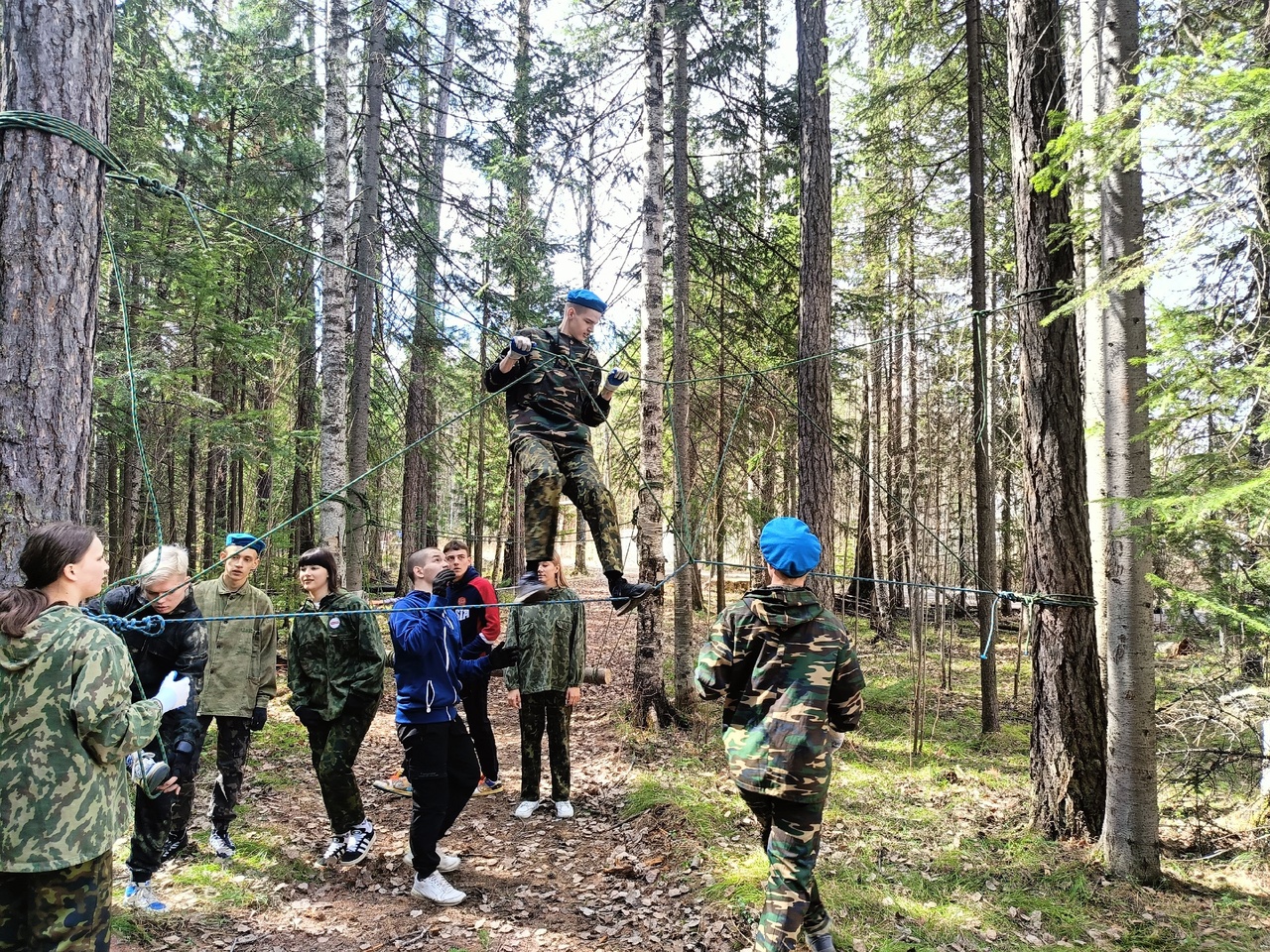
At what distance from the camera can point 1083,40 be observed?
4184 mm

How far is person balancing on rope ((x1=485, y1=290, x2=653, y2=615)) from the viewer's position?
404cm

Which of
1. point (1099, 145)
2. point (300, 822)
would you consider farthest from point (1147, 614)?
point (300, 822)

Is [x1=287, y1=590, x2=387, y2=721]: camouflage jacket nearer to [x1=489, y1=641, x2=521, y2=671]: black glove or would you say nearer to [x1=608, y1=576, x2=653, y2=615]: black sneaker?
[x1=489, y1=641, x2=521, y2=671]: black glove

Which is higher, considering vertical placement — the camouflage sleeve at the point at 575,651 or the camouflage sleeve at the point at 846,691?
the camouflage sleeve at the point at 846,691

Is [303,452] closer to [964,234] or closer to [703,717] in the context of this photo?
[703,717]

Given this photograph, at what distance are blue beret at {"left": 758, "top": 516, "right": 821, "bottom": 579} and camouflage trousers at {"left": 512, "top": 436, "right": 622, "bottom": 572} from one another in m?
1.20

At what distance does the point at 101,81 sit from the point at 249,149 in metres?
12.2

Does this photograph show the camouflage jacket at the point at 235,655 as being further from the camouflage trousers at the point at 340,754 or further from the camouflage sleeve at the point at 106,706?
the camouflage sleeve at the point at 106,706

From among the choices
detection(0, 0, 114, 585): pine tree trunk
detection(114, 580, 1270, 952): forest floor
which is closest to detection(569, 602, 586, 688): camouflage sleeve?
detection(114, 580, 1270, 952): forest floor

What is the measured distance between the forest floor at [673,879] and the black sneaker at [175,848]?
0.09 meters

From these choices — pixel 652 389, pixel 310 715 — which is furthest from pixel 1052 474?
pixel 310 715

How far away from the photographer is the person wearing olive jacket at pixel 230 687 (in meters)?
4.16

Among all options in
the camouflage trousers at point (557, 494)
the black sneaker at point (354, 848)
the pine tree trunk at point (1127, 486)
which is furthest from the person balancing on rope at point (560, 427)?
the pine tree trunk at point (1127, 486)

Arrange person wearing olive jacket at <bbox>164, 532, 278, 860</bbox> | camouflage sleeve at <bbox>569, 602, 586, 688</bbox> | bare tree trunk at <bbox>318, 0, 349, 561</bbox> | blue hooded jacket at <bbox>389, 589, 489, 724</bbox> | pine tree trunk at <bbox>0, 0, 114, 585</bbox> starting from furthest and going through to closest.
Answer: bare tree trunk at <bbox>318, 0, 349, 561</bbox>, camouflage sleeve at <bbox>569, 602, 586, 688</bbox>, person wearing olive jacket at <bbox>164, 532, 278, 860</bbox>, blue hooded jacket at <bbox>389, 589, 489, 724</bbox>, pine tree trunk at <bbox>0, 0, 114, 585</bbox>
